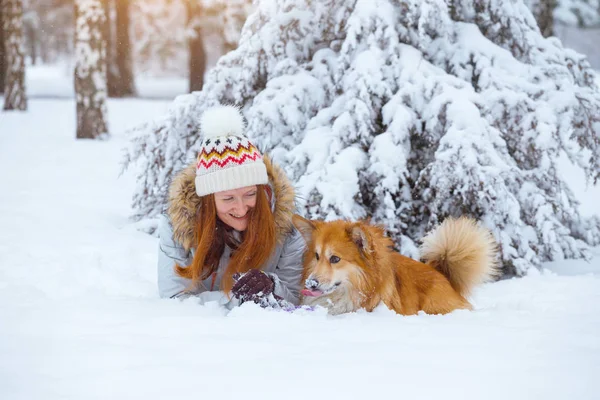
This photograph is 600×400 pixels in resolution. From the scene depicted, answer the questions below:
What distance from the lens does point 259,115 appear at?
18.6 ft

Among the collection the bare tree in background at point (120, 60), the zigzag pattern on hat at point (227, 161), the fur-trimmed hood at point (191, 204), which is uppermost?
the zigzag pattern on hat at point (227, 161)

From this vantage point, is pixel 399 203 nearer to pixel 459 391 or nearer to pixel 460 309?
pixel 460 309

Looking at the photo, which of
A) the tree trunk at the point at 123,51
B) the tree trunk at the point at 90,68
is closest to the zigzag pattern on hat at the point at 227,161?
the tree trunk at the point at 90,68

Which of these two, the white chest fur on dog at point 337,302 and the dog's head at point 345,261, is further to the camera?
the white chest fur on dog at point 337,302

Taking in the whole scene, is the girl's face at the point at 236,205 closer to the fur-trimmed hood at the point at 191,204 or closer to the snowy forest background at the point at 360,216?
the fur-trimmed hood at the point at 191,204

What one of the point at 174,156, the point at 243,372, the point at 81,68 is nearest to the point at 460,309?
the point at 243,372

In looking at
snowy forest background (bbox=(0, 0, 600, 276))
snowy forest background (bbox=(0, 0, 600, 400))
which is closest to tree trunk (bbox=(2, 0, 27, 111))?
snowy forest background (bbox=(0, 0, 600, 400))

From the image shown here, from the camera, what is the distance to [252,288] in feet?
11.0

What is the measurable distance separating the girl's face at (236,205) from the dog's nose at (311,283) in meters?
0.53

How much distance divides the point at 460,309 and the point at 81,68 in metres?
10.2

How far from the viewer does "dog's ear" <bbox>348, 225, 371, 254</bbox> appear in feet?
11.6

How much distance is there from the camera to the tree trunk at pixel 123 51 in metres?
19.2

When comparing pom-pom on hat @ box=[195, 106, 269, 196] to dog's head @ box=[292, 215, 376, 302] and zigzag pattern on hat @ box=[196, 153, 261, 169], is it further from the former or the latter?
dog's head @ box=[292, 215, 376, 302]

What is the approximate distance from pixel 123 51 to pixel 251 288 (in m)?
19.1
